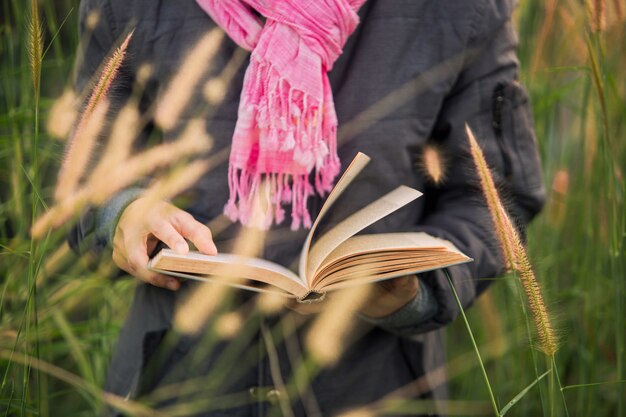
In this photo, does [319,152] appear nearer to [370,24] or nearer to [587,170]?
[370,24]

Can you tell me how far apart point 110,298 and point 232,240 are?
1.51 ft

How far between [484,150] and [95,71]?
0.55 meters

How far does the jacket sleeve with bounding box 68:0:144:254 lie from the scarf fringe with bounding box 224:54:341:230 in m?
0.15

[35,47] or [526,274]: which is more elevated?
[35,47]

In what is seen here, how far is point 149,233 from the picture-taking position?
2.68 ft

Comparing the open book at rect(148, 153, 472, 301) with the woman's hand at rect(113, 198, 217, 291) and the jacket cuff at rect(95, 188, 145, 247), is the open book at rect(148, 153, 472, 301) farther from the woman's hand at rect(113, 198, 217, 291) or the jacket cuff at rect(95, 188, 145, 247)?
the jacket cuff at rect(95, 188, 145, 247)

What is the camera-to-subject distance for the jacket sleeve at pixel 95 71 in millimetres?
900

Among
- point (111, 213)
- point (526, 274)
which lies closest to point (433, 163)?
point (526, 274)

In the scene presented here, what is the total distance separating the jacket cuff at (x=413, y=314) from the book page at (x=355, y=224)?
0.60 feet

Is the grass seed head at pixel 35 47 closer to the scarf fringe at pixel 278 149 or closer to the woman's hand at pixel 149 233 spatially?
the woman's hand at pixel 149 233

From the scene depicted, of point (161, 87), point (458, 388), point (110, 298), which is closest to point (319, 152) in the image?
point (161, 87)

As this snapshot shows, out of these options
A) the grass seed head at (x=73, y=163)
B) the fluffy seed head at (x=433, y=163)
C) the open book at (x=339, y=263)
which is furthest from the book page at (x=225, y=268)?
the fluffy seed head at (x=433, y=163)

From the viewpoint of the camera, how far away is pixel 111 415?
103 cm

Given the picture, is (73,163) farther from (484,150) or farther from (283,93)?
(484,150)
